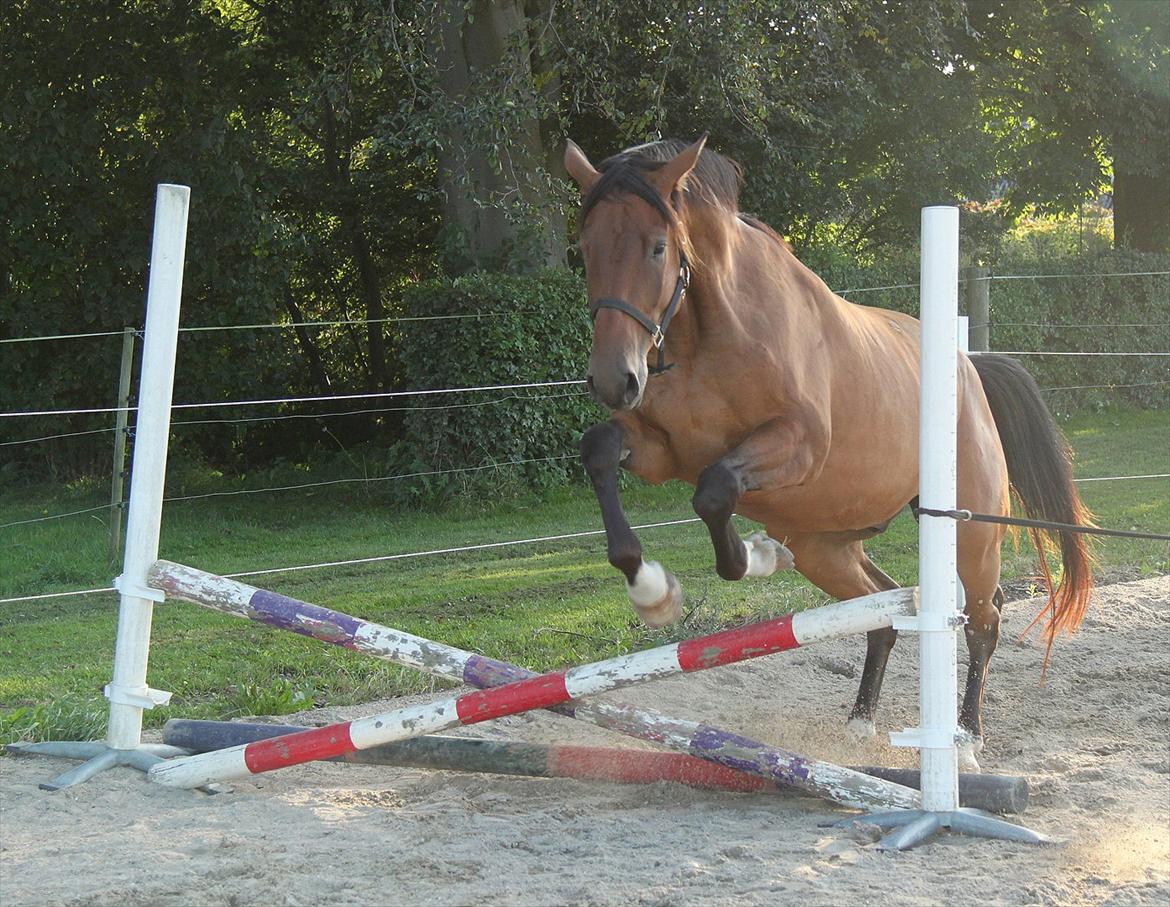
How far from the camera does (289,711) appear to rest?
15.9 feet

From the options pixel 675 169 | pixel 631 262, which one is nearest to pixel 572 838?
pixel 631 262

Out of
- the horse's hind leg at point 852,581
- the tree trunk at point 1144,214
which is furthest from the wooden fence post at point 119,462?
the tree trunk at point 1144,214

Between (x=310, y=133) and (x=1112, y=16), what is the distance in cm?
953

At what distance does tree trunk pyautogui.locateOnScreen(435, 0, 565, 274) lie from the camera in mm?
9305

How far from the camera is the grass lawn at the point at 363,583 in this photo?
208 inches

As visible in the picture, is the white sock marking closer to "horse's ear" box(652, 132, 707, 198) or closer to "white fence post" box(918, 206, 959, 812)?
"white fence post" box(918, 206, 959, 812)

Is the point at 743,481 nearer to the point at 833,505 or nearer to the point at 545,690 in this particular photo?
the point at 833,505

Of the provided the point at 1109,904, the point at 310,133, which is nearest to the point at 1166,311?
the point at 310,133

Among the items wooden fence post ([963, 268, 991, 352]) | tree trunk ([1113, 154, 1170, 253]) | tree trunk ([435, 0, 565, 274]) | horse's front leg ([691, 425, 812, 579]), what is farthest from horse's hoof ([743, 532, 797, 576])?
tree trunk ([1113, 154, 1170, 253])

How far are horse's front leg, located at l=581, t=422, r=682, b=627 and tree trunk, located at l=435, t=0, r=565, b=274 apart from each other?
596 centimetres

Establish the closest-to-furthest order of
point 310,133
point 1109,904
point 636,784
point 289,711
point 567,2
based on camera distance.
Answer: point 1109,904 < point 636,784 < point 289,711 < point 567,2 < point 310,133

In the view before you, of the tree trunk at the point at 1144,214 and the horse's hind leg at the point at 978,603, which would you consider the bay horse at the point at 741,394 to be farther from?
the tree trunk at the point at 1144,214

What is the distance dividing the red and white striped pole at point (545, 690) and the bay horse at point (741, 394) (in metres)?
0.25

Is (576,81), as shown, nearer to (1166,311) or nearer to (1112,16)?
(1112,16)
